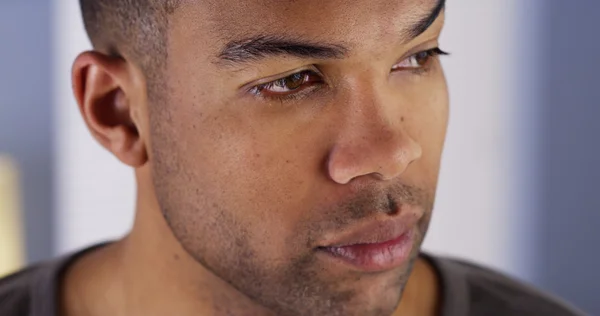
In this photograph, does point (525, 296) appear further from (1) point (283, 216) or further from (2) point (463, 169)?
(2) point (463, 169)

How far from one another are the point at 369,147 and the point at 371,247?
13 cm

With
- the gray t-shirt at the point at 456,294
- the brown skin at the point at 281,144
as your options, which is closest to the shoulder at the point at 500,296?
the gray t-shirt at the point at 456,294

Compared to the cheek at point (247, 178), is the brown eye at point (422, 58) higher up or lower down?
higher up

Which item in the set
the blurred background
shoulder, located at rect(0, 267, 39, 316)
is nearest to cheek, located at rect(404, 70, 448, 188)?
shoulder, located at rect(0, 267, 39, 316)

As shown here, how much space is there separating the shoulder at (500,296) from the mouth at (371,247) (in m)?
0.25

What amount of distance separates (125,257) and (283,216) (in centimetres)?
35

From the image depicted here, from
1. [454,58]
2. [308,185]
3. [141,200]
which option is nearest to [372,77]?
[308,185]

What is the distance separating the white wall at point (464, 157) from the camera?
2.60m

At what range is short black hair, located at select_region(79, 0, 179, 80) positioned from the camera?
3.28 ft

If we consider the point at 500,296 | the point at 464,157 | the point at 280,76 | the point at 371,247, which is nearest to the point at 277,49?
the point at 280,76

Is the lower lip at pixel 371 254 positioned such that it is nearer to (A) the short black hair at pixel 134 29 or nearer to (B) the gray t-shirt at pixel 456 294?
(B) the gray t-shirt at pixel 456 294

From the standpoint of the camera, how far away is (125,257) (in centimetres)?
120

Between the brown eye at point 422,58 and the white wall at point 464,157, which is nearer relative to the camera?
the brown eye at point 422,58

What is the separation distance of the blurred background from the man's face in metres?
1.62
